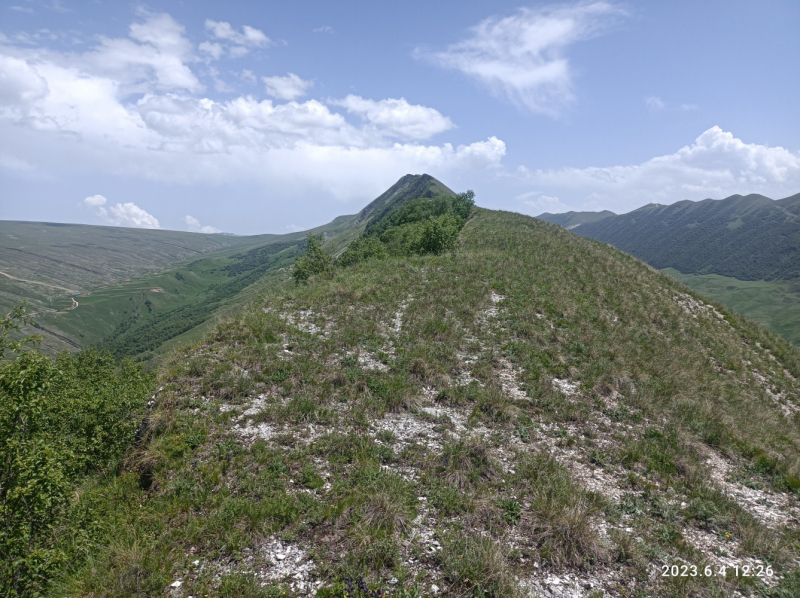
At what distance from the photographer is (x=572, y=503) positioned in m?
7.96

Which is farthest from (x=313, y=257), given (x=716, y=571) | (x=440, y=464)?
(x=716, y=571)

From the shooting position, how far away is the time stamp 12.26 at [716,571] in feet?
22.2

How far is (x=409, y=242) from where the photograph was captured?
50906 millimetres

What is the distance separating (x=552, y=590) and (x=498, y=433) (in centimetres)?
510

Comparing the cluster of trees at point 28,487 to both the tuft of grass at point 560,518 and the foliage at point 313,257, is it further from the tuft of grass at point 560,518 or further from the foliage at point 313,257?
the foliage at point 313,257

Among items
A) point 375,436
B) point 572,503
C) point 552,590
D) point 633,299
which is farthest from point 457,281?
point 552,590

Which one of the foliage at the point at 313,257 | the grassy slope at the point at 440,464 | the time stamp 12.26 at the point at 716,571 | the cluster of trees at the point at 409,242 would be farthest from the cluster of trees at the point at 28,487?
the foliage at the point at 313,257

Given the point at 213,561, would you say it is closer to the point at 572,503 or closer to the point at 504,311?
the point at 572,503

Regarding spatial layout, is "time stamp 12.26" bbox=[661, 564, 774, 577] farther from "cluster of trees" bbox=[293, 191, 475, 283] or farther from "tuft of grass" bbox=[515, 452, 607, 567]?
"cluster of trees" bbox=[293, 191, 475, 283]

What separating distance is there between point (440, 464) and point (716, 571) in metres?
5.88

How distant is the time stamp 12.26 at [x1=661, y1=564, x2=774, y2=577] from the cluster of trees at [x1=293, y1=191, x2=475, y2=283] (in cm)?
2502

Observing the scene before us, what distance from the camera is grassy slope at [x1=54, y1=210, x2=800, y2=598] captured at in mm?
6562

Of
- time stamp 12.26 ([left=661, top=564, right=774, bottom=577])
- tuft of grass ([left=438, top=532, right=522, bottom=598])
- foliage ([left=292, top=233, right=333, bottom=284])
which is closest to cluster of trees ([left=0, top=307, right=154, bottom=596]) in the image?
tuft of grass ([left=438, top=532, right=522, bottom=598])
